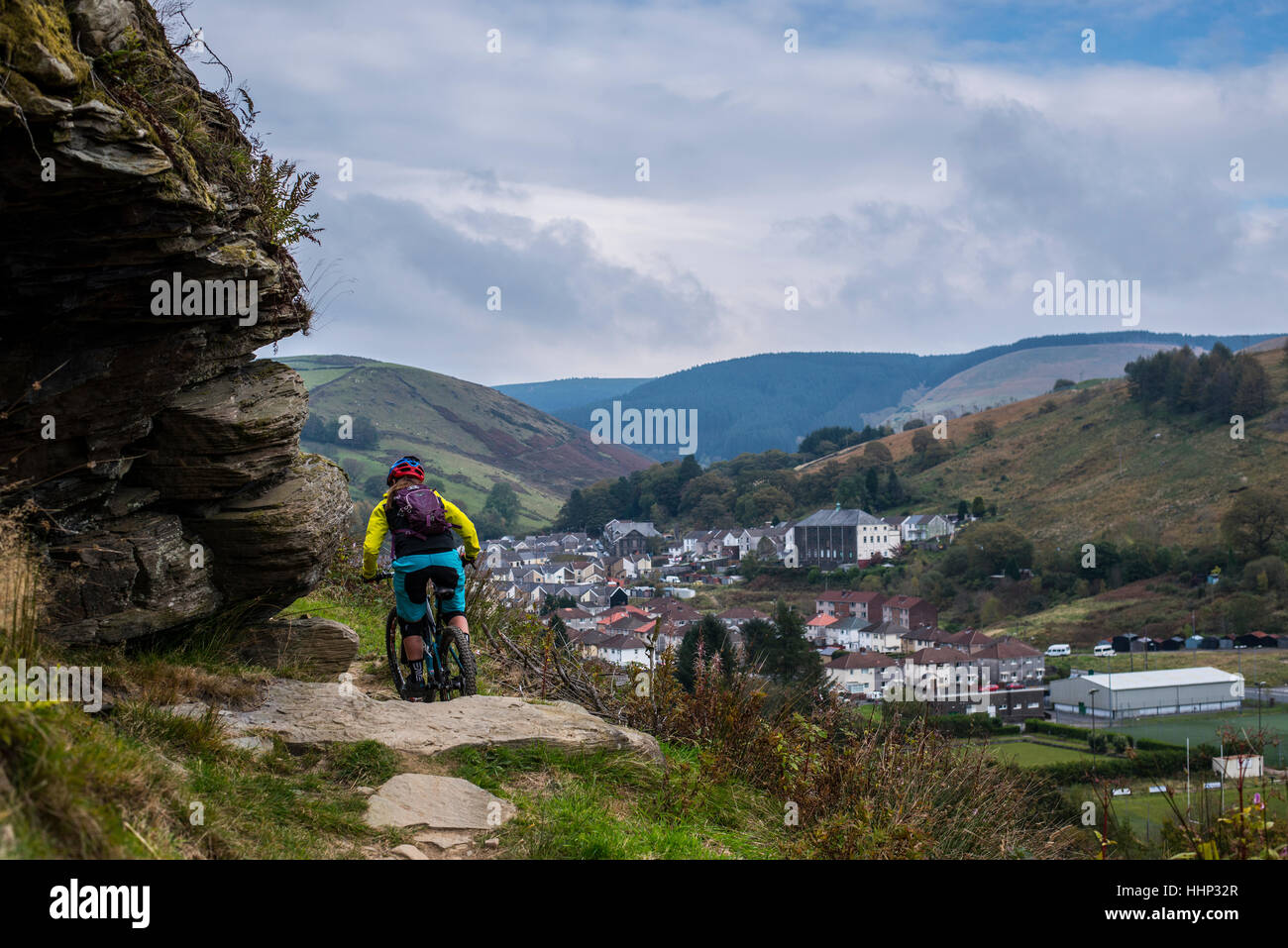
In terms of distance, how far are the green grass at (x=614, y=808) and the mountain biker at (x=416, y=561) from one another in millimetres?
1553

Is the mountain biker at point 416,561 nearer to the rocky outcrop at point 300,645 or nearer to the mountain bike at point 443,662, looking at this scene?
the mountain bike at point 443,662

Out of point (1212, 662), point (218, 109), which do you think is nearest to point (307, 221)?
point (218, 109)

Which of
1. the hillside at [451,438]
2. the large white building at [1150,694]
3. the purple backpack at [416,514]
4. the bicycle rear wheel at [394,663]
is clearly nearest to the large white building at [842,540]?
the hillside at [451,438]

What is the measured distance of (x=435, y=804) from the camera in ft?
17.4

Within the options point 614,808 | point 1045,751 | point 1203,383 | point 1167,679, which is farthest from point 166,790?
point 1203,383

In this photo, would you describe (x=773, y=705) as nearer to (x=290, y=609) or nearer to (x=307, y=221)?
(x=290, y=609)

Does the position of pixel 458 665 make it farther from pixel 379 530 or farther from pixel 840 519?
pixel 840 519

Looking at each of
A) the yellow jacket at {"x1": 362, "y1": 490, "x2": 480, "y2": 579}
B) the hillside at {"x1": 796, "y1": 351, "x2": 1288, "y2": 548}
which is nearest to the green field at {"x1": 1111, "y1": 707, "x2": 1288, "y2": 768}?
the yellow jacket at {"x1": 362, "y1": 490, "x2": 480, "y2": 579}

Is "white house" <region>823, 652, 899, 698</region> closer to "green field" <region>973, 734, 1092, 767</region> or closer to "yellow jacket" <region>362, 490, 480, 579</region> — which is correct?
"green field" <region>973, 734, 1092, 767</region>

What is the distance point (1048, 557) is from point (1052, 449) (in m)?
35.5

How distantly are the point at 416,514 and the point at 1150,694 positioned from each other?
38677 mm

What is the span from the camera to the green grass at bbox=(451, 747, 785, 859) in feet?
16.3

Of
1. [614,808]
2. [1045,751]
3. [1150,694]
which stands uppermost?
[614,808]
